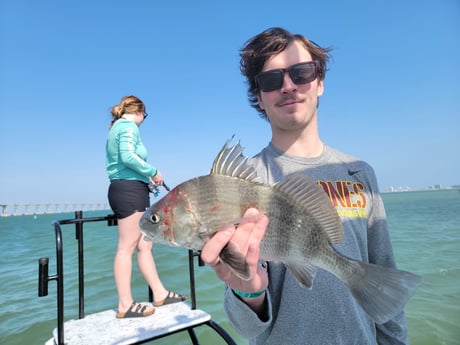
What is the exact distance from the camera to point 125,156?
3555 millimetres

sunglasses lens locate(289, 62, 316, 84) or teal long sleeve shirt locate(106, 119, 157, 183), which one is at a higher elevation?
sunglasses lens locate(289, 62, 316, 84)

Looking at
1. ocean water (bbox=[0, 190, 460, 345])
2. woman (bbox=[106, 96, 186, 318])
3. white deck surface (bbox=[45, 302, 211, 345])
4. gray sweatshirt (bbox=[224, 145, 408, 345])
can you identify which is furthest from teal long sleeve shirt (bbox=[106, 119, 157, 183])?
ocean water (bbox=[0, 190, 460, 345])

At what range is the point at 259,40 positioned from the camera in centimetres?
241

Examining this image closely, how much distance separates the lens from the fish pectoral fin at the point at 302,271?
154cm

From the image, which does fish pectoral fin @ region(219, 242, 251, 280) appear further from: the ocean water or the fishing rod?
the ocean water

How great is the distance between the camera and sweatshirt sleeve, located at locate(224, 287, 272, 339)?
5.29ft

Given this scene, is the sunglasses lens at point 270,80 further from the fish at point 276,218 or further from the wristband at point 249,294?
the wristband at point 249,294

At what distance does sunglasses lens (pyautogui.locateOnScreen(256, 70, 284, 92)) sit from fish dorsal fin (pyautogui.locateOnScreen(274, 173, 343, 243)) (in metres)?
0.95

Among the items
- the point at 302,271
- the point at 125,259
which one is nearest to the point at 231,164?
the point at 302,271

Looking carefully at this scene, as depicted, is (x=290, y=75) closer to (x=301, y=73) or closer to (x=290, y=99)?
(x=301, y=73)

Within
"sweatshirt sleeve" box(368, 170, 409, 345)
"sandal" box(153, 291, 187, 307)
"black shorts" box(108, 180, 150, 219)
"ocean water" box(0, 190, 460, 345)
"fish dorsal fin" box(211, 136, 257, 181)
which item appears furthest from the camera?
"ocean water" box(0, 190, 460, 345)

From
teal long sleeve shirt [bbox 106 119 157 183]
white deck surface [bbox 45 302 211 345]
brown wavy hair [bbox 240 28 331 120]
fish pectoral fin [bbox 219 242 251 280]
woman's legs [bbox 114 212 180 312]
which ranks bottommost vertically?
white deck surface [bbox 45 302 211 345]

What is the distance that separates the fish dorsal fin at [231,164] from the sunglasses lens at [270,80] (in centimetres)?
82

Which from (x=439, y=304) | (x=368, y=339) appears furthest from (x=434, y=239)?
(x=368, y=339)
